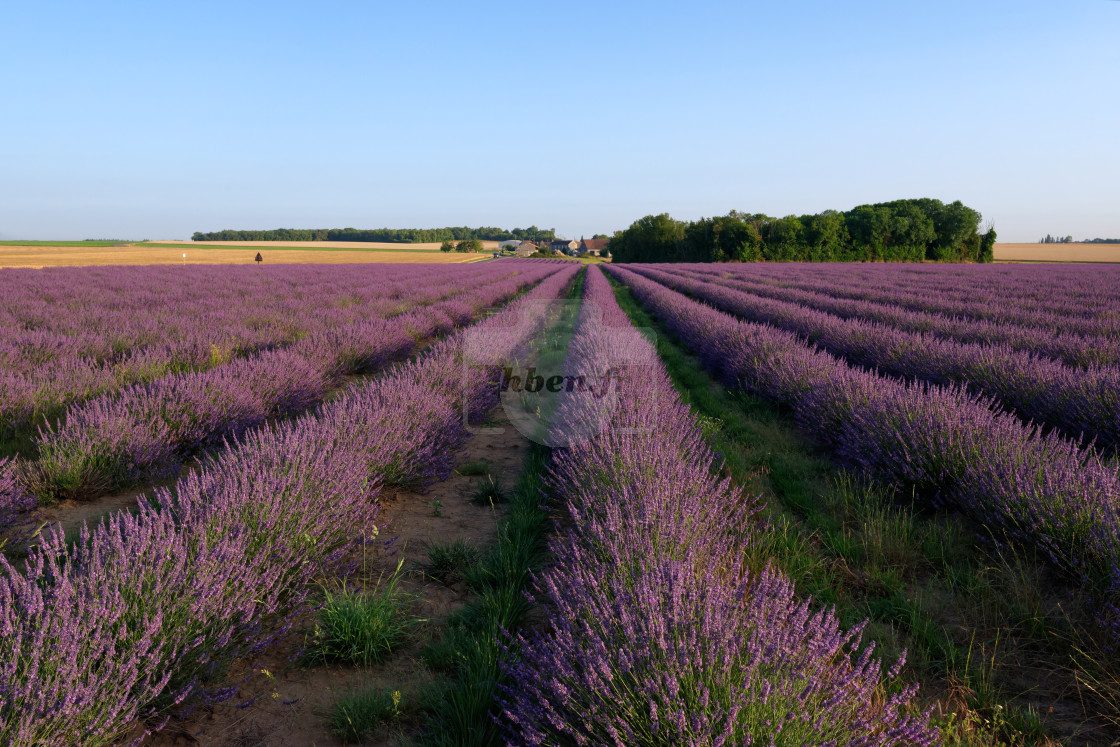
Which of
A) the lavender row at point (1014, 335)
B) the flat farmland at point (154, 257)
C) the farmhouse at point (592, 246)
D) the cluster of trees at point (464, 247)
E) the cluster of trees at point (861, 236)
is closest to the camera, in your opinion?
the lavender row at point (1014, 335)

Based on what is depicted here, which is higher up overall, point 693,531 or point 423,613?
point 693,531

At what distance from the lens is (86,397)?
4.48m

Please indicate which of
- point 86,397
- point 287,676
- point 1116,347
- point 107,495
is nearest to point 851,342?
point 1116,347

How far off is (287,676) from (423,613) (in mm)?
541

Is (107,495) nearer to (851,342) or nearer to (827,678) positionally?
(827,678)

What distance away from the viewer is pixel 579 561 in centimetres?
185

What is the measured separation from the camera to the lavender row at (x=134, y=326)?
4.54 m

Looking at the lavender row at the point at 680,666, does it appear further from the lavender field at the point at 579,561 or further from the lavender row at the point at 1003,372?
the lavender row at the point at 1003,372

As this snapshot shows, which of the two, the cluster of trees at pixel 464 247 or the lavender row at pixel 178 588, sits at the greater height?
the cluster of trees at pixel 464 247

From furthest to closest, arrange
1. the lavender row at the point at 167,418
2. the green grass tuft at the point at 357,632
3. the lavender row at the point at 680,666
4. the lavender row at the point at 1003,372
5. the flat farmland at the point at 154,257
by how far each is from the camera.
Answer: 1. the flat farmland at the point at 154,257
2. the lavender row at the point at 1003,372
3. the lavender row at the point at 167,418
4. the green grass tuft at the point at 357,632
5. the lavender row at the point at 680,666

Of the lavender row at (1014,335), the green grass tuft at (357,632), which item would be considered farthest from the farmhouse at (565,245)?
the green grass tuft at (357,632)

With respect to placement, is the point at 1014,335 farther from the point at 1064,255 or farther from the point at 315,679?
the point at 1064,255

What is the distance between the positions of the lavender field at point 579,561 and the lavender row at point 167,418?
28 mm

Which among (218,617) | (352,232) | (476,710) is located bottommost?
(476,710)
